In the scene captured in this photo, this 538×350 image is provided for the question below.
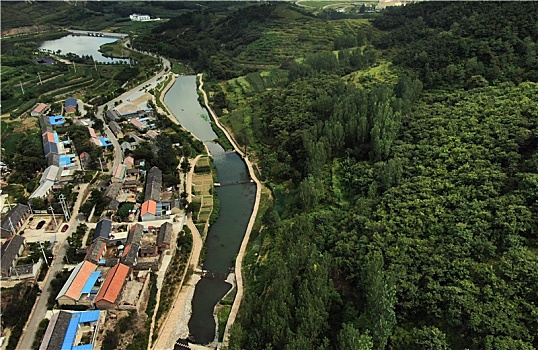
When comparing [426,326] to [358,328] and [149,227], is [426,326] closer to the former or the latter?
[358,328]

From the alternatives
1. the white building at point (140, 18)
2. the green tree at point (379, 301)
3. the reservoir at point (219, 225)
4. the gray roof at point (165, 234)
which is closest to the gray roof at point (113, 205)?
the gray roof at point (165, 234)

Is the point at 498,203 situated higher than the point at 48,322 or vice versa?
the point at 498,203

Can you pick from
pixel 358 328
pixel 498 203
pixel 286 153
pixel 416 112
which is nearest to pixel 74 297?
pixel 358 328

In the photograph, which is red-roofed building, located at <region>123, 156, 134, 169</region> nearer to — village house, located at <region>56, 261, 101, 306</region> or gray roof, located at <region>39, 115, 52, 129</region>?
village house, located at <region>56, 261, 101, 306</region>

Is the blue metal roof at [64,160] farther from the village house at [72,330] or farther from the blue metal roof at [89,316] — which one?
the blue metal roof at [89,316]

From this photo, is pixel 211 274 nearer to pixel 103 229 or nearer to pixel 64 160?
pixel 103 229
